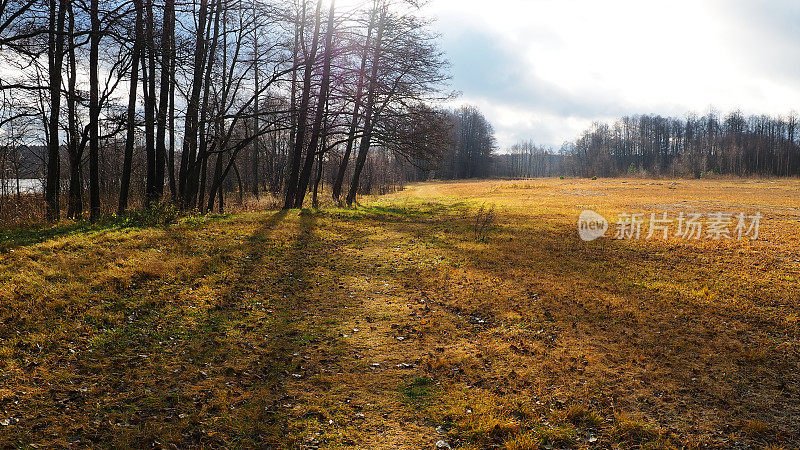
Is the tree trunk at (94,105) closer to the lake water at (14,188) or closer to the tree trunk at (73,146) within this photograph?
the tree trunk at (73,146)

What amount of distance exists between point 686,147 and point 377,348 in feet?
381

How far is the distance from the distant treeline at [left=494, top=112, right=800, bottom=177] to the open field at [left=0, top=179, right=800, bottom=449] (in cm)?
7454

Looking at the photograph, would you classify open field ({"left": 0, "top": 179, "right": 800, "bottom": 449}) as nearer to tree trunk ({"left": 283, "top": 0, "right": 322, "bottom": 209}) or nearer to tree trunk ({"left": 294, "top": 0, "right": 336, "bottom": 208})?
tree trunk ({"left": 283, "top": 0, "right": 322, "bottom": 209})

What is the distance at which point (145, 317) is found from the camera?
5895mm

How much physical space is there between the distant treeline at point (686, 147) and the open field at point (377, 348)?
7454cm

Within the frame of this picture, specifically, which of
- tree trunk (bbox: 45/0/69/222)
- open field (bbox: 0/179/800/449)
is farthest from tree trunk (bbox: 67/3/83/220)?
open field (bbox: 0/179/800/449)

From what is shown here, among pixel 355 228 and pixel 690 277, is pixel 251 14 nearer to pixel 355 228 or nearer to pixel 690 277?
pixel 355 228

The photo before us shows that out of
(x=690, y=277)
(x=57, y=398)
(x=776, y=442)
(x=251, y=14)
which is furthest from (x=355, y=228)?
(x=776, y=442)

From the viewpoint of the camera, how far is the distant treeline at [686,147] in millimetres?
79125

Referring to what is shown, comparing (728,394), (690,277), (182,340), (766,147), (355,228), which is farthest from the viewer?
(766,147)

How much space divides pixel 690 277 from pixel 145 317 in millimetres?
10612

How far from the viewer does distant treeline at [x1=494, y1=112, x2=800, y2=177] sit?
7912 centimetres

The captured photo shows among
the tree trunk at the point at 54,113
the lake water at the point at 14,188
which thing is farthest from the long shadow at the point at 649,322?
the lake water at the point at 14,188

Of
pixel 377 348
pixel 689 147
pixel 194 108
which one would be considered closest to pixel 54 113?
pixel 194 108
